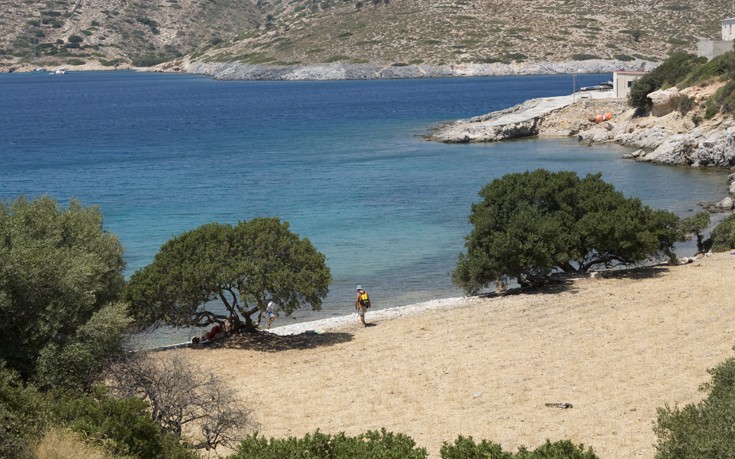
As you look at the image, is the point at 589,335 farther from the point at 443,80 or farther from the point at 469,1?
the point at 469,1

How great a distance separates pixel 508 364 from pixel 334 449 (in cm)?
761

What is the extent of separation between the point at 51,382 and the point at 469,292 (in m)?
13.2

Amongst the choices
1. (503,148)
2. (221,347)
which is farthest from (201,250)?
(503,148)

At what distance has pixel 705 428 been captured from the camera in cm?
919

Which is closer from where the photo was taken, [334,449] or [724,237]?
[334,449]

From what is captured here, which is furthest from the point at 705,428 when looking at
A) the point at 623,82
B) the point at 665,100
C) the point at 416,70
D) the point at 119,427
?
the point at 416,70

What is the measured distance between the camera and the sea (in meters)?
30.8

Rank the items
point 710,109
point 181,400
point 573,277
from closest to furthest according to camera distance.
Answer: point 181,400 < point 573,277 < point 710,109

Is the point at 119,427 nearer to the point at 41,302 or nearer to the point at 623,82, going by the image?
the point at 41,302

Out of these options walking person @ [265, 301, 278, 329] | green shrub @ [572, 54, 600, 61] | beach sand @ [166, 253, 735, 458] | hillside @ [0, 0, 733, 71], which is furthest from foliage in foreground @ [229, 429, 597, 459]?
green shrub @ [572, 54, 600, 61]

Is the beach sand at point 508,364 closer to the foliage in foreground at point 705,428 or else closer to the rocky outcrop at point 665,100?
the foliage in foreground at point 705,428

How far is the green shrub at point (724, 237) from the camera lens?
26.4m

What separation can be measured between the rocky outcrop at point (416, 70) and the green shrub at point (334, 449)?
433 ft

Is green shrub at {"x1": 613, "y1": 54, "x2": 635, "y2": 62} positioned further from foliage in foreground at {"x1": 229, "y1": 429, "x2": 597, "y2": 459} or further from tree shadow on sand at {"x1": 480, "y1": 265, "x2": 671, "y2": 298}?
foliage in foreground at {"x1": 229, "y1": 429, "x2": 597, "y2": 459}
